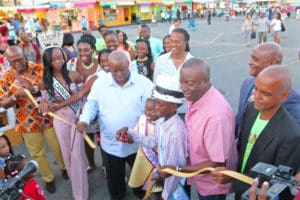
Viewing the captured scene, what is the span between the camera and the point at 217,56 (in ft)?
43.2

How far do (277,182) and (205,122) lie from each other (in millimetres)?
754

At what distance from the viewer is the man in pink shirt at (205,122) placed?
209cm

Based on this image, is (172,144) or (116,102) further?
(116,102)

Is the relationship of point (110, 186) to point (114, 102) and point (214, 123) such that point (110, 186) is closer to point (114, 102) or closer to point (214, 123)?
point (114, 102)

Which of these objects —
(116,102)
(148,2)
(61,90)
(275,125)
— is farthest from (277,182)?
(148,2)

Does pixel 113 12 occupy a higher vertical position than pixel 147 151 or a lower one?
higher

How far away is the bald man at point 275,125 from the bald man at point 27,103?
8.57 ft

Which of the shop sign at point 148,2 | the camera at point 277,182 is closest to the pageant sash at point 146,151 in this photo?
the camera at point 277,182

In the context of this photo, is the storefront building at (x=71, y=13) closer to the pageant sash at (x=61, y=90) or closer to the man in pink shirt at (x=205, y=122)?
the pageant sash at (x=61, y=90)

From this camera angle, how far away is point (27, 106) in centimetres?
365

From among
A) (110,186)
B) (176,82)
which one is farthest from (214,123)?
(110,186)

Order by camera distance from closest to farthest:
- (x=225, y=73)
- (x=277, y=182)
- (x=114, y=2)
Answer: (x=277, y=182), (x=225, y=73), (x=114, y=2)

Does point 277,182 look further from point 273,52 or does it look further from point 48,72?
point 48,72

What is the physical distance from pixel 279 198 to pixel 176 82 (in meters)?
1.21
